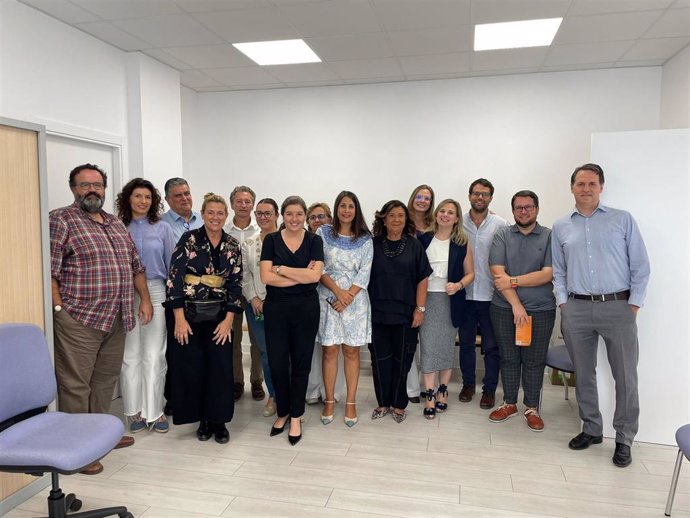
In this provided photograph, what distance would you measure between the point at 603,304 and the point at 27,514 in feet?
10.6

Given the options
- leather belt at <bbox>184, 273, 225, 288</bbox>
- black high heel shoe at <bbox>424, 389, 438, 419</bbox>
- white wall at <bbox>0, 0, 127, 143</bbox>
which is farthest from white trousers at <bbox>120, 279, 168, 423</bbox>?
black high heel shoe at <bbox>424, 389, 438, 419</bbox>

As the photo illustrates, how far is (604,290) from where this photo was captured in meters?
2.88

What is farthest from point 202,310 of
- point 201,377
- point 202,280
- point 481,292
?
point 481,292

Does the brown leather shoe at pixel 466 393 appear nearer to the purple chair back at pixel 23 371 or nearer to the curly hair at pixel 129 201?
the curly hair at pixel 129 201

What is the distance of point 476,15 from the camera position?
352 cm

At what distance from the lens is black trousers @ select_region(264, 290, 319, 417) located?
122 inches

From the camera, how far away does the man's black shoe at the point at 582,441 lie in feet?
10.1

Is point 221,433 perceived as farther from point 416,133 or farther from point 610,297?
point 416,133

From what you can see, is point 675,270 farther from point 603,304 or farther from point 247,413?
point 247,413

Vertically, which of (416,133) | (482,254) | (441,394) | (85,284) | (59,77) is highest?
(59,77)

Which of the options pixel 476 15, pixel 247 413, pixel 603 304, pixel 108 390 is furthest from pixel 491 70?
pixel 108 390

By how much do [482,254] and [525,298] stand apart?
0.53 meters

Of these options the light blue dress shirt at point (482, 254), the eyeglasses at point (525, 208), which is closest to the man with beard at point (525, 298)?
the eyeglasses at point (525, 208)

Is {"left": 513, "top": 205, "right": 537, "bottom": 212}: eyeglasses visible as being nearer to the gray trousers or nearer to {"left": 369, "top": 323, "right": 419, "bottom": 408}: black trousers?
the gray trousers
